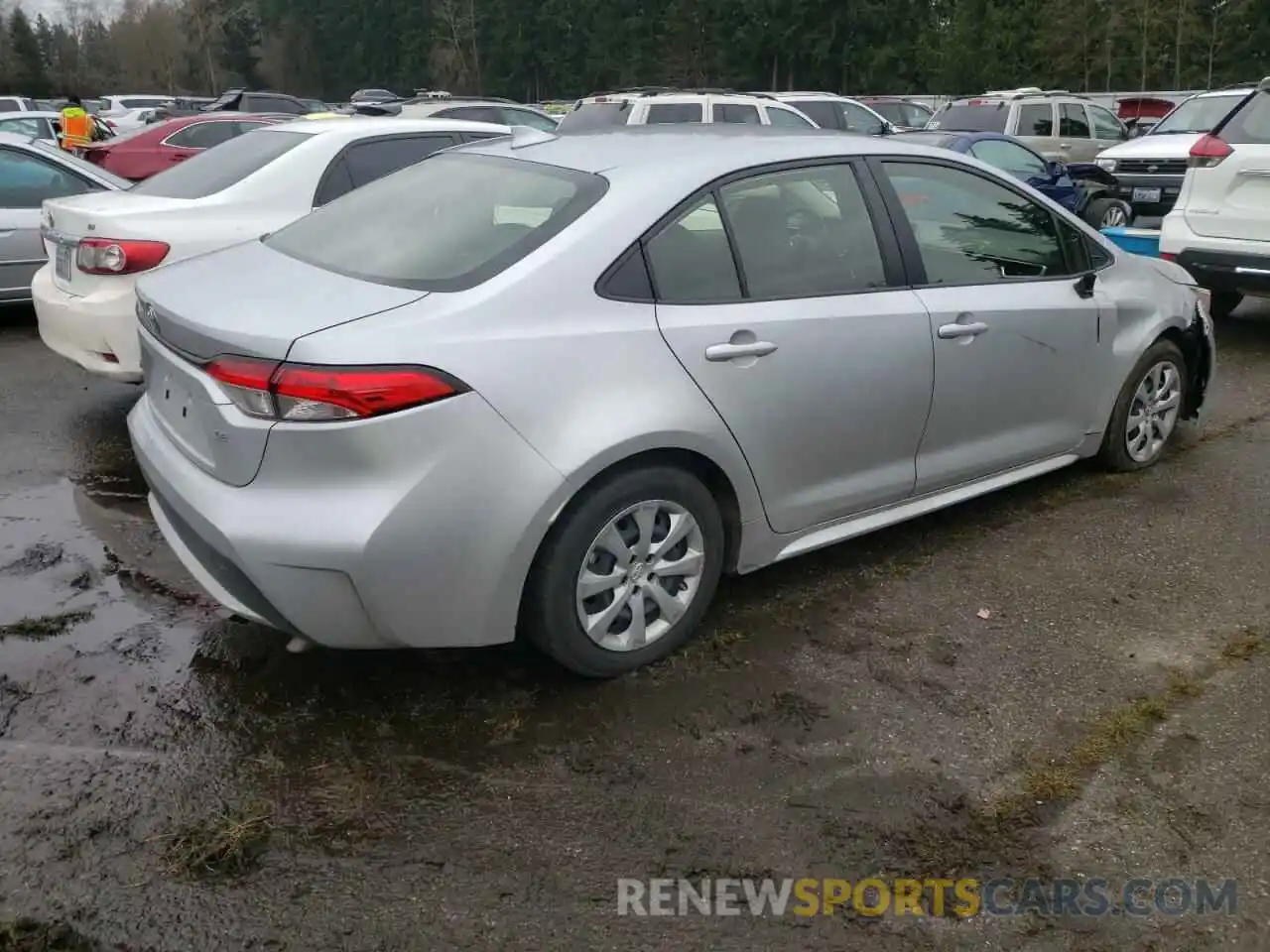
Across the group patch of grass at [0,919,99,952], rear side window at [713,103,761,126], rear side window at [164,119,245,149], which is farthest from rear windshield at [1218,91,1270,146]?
rear side window at [164,119,245,149]

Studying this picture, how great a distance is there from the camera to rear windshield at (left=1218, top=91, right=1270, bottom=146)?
296 inches

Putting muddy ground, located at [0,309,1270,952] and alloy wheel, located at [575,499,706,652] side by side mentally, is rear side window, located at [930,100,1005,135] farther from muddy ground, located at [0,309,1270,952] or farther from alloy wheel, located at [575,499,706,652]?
alloy wheel, located at [575,499,706,652]

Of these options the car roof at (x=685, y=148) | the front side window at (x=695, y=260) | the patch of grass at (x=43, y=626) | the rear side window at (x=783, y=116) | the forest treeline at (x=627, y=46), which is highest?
the forest treeline at (x=627, y=46)

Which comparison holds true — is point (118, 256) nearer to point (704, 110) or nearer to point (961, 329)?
point (961, 329)

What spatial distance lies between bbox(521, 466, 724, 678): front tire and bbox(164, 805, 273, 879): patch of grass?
928mm

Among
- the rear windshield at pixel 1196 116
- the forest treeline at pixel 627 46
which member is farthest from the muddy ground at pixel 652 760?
the forest treeline at pixel 627 46

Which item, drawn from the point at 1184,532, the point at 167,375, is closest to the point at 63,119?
the point at 167,375

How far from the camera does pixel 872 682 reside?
11.5 ft

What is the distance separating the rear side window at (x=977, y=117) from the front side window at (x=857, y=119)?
34.5 inches

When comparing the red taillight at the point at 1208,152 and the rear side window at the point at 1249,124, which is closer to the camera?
the rear side window at the point at 1249,124

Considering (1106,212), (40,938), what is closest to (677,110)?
(1106,212)

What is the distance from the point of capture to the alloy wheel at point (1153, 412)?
17.0ft

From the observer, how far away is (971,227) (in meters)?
4.40

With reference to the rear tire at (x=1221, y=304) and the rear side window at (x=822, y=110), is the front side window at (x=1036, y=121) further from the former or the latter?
the rear tire at (x=1221, y=304)
